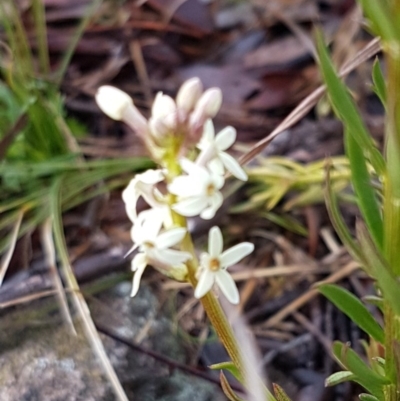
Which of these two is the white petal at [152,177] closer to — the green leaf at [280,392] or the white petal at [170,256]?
the white petal at [170,256]

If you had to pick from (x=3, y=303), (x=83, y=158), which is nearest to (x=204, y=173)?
(x=3, y=303)

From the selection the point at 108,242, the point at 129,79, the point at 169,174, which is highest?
the point at 169,174

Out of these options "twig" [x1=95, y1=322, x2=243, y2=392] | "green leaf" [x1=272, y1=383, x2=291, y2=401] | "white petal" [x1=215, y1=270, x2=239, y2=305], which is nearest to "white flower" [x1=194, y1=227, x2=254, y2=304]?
"white petal" [x1=215, y1=270, x2=239, y2=305]

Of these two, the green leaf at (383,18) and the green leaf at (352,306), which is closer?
the green leaf at (383,18)

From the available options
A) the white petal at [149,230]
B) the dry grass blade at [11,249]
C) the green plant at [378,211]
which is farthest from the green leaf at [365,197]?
the dry grass blade at [11,249]

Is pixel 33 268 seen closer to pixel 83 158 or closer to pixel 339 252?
pixel 83 158

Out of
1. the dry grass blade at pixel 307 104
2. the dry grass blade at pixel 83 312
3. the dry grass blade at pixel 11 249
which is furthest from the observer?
the dry grass blade at pixel 11 249

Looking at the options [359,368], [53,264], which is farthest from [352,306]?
[53,264]
